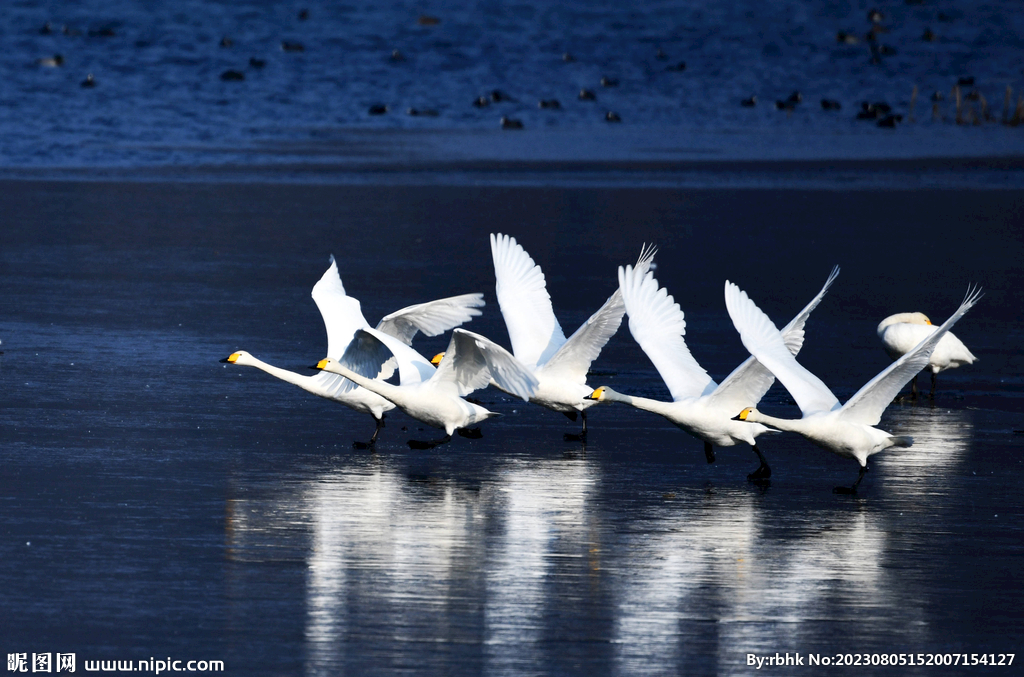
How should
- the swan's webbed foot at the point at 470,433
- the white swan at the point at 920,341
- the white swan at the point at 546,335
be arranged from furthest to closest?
1. the white swan at the point at 920,341
2. the white swan at the point at 546,335
3. the swan's webbed foot at the point at 470,433

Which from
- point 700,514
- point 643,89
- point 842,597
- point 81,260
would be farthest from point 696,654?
point 643,89

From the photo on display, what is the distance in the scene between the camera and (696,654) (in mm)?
7219

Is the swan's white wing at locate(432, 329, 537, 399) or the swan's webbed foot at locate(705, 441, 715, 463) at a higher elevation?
the swan's white wing at locate(432, 329, 537, 399)

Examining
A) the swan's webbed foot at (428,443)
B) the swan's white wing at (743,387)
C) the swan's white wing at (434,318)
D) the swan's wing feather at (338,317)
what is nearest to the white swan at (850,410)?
the swan's white wing at (743,387)

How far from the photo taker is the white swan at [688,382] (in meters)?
10.8

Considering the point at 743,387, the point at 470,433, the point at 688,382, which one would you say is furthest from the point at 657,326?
the point at 470,433

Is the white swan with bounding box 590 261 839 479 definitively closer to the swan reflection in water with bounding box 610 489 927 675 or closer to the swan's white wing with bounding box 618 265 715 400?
the swan's white wing with bounding box 618 265 715 400

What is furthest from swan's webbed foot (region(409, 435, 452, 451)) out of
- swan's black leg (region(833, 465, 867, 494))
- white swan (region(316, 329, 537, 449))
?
swan's black leg (region(833, 465, 867, 494))

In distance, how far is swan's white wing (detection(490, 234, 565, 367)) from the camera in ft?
43.0

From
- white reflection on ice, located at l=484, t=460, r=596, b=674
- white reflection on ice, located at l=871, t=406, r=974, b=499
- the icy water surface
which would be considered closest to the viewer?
white reflection on ice, located at l=484, t=460, r=596, b=674

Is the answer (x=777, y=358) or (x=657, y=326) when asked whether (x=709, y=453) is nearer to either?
(x=777, y=358)

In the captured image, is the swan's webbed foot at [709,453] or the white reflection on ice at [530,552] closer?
the white reflection on ice at [530,552]

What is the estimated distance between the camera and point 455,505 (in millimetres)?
9852

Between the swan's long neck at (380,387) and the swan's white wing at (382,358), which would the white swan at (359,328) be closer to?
the swan's white wing at (382,358)
